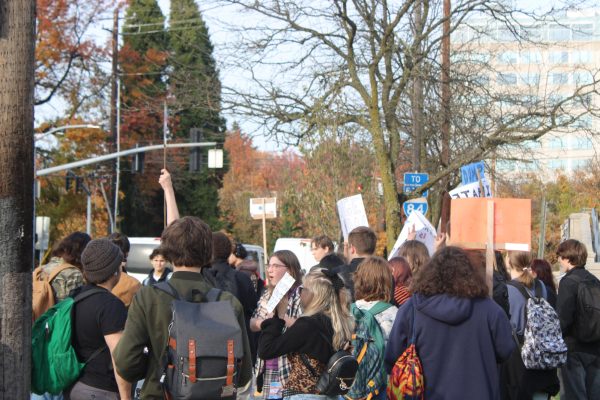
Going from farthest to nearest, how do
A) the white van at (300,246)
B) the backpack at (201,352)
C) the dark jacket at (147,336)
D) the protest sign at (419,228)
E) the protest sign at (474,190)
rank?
the white van at (300,246), the protest sign at (419,228), the protest sign at (474,190), the dark jacket at (147,336), the backpack at (201,352)

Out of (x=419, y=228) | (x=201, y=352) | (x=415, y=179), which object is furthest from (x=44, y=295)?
(x=415, y=179)

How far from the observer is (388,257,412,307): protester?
7.35 meters

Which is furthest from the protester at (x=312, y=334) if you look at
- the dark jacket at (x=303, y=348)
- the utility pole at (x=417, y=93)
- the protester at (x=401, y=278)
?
the utility pole at (x=417, y=93)

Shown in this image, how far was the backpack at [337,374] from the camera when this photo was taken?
5297 mm

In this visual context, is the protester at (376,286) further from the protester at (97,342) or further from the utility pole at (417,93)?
the utility pole at (417,93)

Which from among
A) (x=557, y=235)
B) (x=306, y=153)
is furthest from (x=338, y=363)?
(x=557, y=235)

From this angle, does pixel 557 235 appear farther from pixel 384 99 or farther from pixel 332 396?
pixel 332 396

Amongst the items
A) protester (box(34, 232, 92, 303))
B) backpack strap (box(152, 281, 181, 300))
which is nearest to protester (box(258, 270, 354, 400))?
backpack strap (box(152, 281, 181, 300))

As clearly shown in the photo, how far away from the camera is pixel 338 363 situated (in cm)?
530

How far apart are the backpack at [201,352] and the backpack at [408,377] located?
1.24 metres

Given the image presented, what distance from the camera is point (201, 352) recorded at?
443 cm

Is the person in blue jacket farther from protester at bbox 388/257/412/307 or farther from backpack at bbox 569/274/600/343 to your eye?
backpack at bbox 569/274/600/343

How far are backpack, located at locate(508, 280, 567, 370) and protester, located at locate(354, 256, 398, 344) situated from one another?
156cm

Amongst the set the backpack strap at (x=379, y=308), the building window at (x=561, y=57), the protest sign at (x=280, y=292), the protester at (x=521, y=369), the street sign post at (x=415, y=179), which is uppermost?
the building window at (x=561, y=57)
